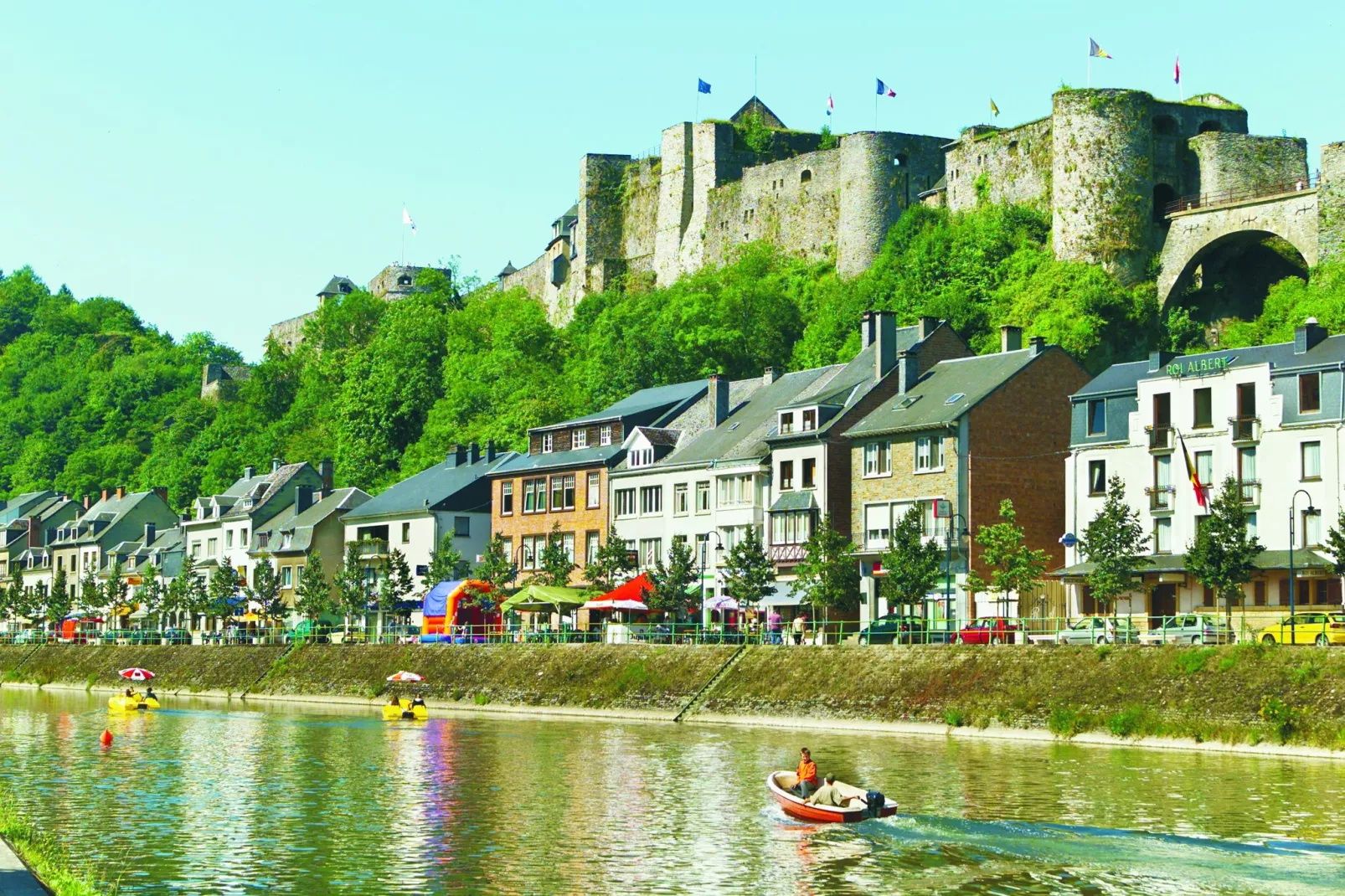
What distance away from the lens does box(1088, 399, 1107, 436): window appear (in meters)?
65.8

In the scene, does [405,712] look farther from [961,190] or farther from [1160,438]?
[961,190]

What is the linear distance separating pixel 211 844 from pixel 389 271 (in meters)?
163

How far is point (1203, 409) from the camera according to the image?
6219 centimetres

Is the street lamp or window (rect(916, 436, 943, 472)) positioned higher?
window (rect(916, 436, 943, 472))

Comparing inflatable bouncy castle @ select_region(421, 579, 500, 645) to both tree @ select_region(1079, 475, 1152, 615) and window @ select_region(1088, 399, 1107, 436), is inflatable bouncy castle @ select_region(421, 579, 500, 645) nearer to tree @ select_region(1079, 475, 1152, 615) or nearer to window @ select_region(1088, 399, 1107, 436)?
window @ select_region(1088, 399, 1107, 436)

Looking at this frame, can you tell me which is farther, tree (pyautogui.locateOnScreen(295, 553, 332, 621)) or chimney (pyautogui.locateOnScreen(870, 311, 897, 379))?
tree (pyautogui.locateOnScreen(295, 553, 332, 621))

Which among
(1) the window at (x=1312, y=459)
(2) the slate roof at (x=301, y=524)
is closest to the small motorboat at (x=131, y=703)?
(2) the slate roof at (x=301, y=524)

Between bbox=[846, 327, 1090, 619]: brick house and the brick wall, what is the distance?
1.2 inches

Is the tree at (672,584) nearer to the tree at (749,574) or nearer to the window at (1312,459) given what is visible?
the tree at (749,574)

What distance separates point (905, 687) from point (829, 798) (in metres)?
18.9

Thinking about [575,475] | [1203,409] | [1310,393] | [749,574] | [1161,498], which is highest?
[1310,393]

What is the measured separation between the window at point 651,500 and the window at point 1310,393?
29091 millimetres

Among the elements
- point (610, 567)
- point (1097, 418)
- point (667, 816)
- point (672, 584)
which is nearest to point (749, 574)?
point (672, 584)

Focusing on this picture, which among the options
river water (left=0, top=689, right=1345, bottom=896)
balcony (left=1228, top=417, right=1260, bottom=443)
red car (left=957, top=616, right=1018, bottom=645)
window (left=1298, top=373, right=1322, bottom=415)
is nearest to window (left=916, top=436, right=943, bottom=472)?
balcony (left=1228, top=417, right=1260, bottom=443)
